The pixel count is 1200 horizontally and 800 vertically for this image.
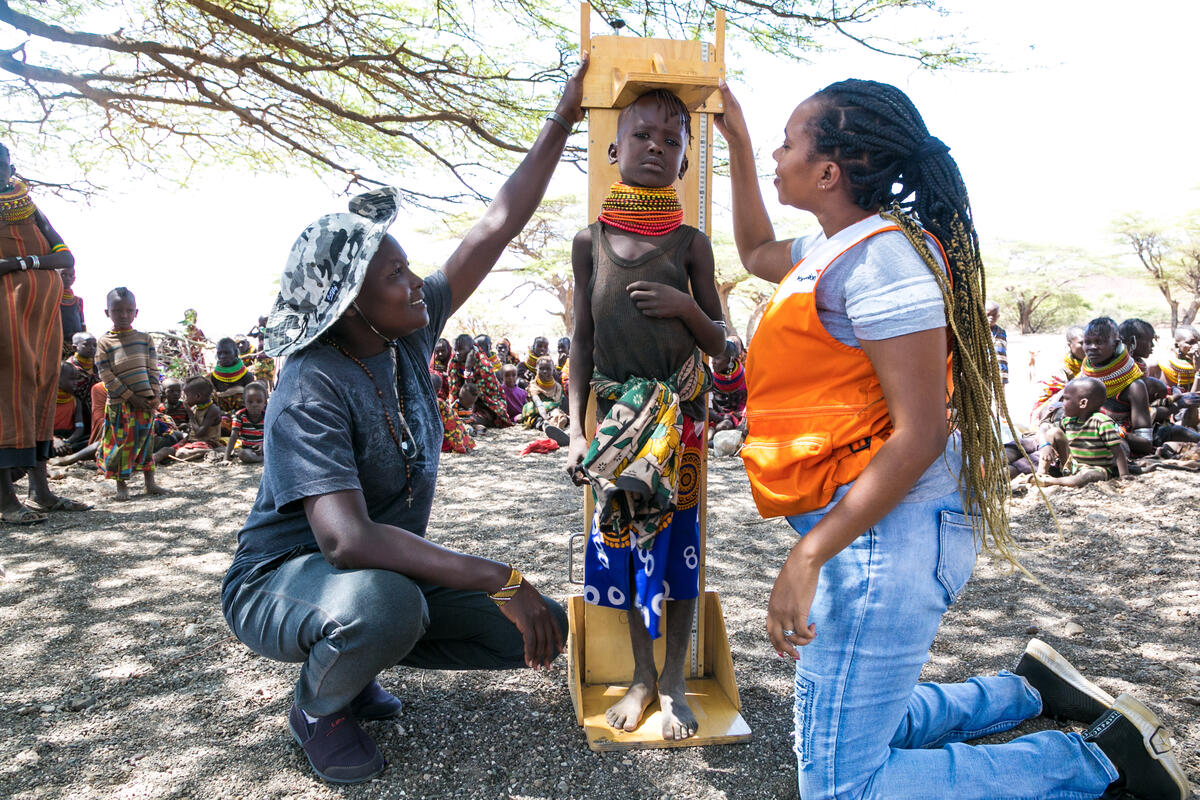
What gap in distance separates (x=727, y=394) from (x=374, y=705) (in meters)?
6.80

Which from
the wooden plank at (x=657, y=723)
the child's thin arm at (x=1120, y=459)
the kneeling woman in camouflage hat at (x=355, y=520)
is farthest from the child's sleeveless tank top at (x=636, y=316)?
the child's thin arm at (x=1120, y=459)

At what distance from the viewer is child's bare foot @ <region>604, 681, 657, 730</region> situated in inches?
95.4

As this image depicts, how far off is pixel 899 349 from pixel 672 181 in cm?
106

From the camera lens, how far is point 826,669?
166 cm

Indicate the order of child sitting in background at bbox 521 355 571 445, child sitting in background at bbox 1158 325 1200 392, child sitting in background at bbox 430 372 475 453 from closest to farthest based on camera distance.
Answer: child sitting in background at bbox 1158 325 1200 392
child sitting in background at bbox 430 372 475 453
child sitting in background at bbox 521 355 571 445

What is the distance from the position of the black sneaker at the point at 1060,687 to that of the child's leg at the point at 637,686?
3.91ft

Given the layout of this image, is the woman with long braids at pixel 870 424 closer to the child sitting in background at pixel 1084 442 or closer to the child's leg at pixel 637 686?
the child's leg at pixel 637 686

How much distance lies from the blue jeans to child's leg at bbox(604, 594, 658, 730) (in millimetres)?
781

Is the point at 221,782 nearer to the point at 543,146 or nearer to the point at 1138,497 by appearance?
the point at 543,146

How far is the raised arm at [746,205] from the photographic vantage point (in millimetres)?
2205

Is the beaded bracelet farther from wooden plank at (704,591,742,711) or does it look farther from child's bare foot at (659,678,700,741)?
wooden plank at (704,591,742,711)

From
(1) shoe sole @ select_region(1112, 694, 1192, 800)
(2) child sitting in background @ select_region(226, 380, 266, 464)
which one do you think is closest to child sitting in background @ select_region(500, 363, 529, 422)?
(2) child sitting in background @ select_region(226, 380, 266, 464)

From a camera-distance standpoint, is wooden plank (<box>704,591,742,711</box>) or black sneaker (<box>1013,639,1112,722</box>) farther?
wooden plank (<box>704,591,742,711</box>)

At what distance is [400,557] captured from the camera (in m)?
1.97
